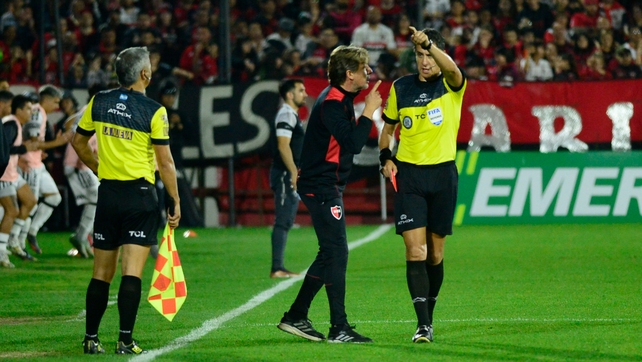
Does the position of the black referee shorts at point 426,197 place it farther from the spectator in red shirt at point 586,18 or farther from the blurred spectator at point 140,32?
the blurred spectator at point 140,32

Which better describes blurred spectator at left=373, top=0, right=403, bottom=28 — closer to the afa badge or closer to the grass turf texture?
the grass turf texture

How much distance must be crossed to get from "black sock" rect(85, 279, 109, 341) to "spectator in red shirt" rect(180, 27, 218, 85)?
12916 mm

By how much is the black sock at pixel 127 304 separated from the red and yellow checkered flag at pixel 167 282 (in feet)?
0.95

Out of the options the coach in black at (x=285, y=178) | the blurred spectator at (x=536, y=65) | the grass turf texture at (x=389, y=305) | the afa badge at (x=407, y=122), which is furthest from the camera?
the blurred spectator at (x=536, y=65)

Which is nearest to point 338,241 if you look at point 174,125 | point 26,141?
point 26,141

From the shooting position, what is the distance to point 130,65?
19.0ft

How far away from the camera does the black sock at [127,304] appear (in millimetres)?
5781

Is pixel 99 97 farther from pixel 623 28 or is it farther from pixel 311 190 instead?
pixel 623 28

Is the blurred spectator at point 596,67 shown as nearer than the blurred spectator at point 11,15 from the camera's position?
Yes

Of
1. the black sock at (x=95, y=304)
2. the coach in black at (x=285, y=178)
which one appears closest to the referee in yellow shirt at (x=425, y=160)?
the black sock at (x=95, y=304)

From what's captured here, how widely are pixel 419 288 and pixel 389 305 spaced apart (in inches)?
70.0

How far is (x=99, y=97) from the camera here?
5.87 m

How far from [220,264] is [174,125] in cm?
574

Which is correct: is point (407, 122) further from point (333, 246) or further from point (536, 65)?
point (536, 65)
